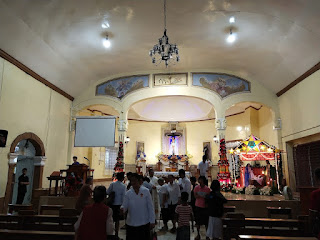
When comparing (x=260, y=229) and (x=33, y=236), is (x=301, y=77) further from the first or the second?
(x=33, y=236)

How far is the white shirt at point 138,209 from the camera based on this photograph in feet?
11.6

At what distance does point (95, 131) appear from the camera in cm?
1152

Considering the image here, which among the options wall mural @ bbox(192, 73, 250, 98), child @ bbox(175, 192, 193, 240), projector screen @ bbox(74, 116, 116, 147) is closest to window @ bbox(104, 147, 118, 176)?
projector screen @ bbox(74, 116, 116, 147)

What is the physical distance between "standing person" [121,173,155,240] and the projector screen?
7.66m

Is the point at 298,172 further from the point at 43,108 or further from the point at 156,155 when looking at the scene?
the point at 43,108

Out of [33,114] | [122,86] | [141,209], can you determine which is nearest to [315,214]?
[141,209]

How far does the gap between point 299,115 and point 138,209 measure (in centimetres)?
866

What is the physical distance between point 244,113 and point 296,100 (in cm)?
570

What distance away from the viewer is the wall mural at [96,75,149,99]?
12.7 meters

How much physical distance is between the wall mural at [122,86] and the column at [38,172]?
4.50m

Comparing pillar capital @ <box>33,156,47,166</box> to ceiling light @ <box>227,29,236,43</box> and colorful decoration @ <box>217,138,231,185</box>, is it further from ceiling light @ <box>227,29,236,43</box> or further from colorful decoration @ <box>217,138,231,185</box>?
ceiling light @ <box>227,29,236,43</box>

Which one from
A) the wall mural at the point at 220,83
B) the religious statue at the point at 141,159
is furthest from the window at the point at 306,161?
the religious statue at the point at 141,159

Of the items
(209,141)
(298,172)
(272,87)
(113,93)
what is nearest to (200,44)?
(272,87)

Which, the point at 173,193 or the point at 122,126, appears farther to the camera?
the point at 122,126
